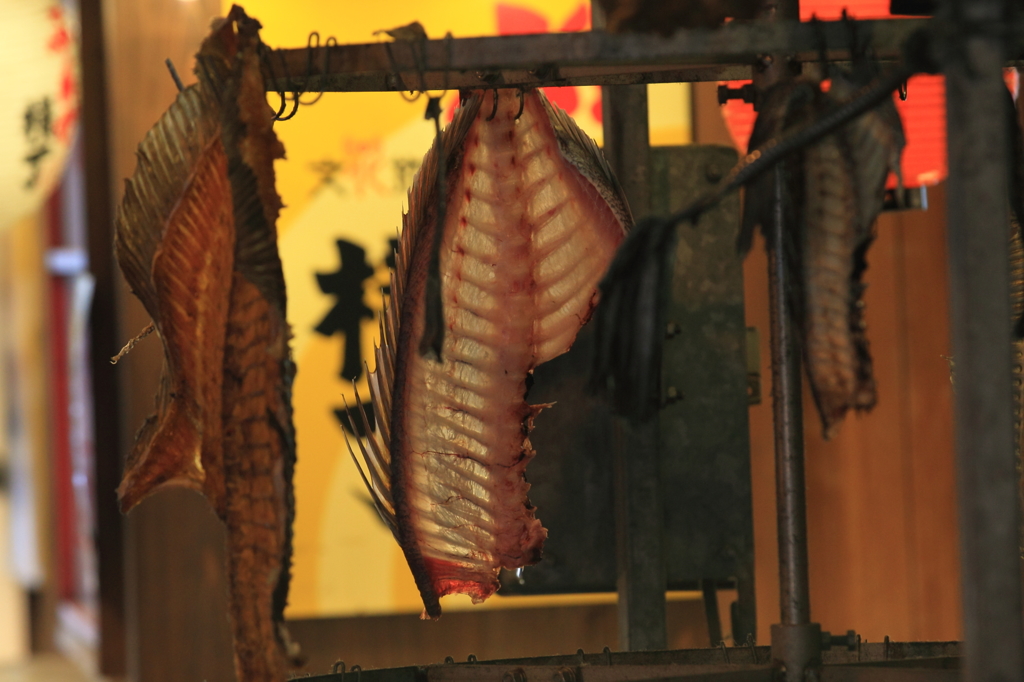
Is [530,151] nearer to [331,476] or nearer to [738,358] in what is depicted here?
[738,358]

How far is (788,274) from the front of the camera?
124cm

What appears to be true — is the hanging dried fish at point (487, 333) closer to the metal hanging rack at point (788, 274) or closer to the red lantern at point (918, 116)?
the metal hanging rack at point (788, 274)

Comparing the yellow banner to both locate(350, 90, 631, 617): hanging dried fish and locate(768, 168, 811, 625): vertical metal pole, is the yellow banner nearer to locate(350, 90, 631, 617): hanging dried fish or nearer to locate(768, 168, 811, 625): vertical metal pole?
locate(350, 90, 631, 617): hanging dried fish

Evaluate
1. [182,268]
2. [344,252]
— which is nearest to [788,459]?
[182,268]

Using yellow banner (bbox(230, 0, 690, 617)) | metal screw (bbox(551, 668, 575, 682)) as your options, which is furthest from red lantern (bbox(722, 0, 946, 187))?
A: metal screw (bbox(551, 668, 575, 682))

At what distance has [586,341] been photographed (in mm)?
2436

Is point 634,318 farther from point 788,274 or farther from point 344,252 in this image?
point 344,252

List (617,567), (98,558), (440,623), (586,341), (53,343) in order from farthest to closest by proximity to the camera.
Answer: (53,343) → (98,558) → (440,623) → (586,341) → (617,567)

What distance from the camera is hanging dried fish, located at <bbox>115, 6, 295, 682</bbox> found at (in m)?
1.17

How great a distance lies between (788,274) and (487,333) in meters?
0.45

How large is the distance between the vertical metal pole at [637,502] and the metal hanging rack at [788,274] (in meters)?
0.54

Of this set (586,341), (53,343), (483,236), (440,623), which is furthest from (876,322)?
(53,343)

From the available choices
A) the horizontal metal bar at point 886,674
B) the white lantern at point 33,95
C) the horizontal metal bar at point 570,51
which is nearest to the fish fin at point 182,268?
the horizontal metal bar at point 570,51

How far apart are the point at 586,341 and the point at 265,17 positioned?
4.96ft
